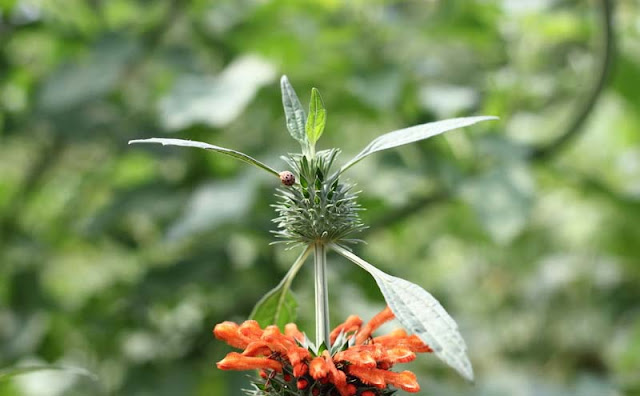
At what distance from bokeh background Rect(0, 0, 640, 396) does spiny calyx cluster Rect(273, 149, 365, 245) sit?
0.63 meters

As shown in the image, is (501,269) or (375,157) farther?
(501,269)

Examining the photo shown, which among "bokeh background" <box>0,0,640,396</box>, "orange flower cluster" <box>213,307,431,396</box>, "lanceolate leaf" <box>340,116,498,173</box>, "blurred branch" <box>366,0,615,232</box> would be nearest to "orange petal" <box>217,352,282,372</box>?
"orange flower cluster" <box>213,307,431,396</box>

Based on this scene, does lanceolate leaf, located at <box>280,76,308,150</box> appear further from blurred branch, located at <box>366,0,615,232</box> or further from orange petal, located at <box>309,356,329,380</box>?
blurred branch, located at <box>366,0,615,232</box>

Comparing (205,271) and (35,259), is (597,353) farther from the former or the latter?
(35,259)

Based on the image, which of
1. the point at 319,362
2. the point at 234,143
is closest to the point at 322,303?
the point at 319,362

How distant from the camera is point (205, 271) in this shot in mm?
1229

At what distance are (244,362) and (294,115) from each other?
14 centimetres

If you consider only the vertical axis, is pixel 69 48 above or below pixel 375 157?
above

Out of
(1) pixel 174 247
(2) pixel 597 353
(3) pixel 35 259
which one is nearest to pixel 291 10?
(1) pixel 174 247

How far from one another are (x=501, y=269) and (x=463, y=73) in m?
1.00

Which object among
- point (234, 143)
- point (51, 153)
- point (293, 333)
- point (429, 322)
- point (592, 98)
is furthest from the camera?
point (51, 153)

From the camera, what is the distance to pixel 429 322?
0.30m

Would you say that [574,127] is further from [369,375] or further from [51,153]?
[51,153]

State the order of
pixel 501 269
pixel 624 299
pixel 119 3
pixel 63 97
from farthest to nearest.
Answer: pixel 501 269
pixel 624 299
pixel 119 3
pixel 63 97
